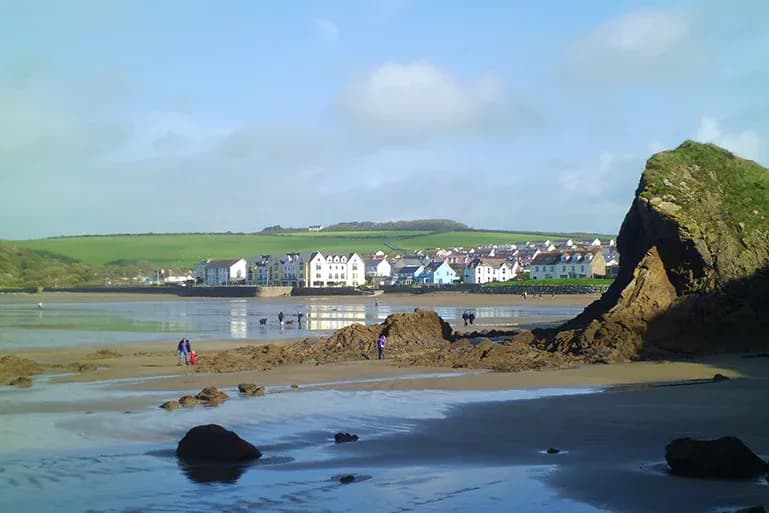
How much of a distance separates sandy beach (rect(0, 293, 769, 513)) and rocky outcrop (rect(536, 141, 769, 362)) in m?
2.00

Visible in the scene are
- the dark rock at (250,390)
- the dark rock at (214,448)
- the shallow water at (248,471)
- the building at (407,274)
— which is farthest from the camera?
the building at (407,274)

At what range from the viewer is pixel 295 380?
84.3 feet

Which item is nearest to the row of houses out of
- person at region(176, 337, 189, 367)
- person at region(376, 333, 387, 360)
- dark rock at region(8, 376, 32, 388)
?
person at region(376, 333, 387, 360)

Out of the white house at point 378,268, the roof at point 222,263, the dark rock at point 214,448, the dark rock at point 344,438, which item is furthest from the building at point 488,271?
the dark rock at point 214,448

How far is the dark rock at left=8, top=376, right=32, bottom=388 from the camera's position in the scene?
24.8 meters

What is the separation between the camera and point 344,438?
15242 millimetres

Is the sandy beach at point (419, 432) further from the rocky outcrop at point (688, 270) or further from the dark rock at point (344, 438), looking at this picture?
the rocky outcrop at point (688, 270)

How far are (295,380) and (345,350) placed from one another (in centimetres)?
729

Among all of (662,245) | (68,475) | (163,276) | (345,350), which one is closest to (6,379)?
(345,350)

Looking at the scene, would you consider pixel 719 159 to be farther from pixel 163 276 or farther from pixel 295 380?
pixel 163 276

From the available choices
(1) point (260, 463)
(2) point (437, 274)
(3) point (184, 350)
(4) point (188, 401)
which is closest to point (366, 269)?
(2) point (437, 274)

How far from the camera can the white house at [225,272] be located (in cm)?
17438

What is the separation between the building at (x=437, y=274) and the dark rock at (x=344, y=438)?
145 meters

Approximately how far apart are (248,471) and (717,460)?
6.78m
